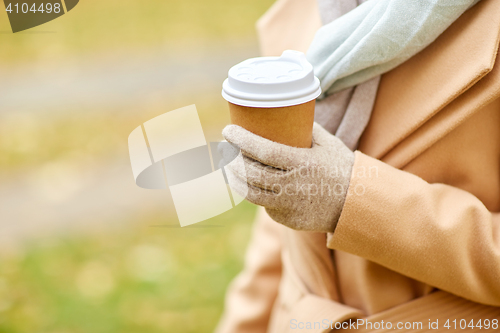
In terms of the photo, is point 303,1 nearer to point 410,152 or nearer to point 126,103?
point 410,152

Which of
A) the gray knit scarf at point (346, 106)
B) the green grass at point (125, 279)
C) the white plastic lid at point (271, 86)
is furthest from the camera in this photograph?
the green grass at point (125, 279)

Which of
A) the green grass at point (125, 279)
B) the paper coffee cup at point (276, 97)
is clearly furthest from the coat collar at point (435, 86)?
the green grass at point (125, 279)

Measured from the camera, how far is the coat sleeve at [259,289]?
4.68ft

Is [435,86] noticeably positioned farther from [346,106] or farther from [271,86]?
[271,86]

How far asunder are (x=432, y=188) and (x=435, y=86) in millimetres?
199

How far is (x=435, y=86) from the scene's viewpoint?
80 cm

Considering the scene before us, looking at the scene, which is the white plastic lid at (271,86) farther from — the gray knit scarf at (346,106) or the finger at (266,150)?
the gray knit scarf at (346,106)

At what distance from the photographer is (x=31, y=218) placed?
2.81 metres

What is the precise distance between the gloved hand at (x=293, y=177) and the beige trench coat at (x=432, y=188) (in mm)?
32

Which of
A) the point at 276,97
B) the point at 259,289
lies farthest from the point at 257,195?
the point at 259,289

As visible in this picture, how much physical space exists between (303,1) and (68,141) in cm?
290

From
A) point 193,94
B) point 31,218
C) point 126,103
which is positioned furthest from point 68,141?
point 193,94

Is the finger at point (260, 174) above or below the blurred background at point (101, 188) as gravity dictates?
above

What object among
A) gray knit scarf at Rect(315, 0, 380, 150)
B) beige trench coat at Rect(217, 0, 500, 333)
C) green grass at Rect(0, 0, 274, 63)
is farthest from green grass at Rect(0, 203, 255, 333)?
green grass at Rect(0, 0, 274, 63)
